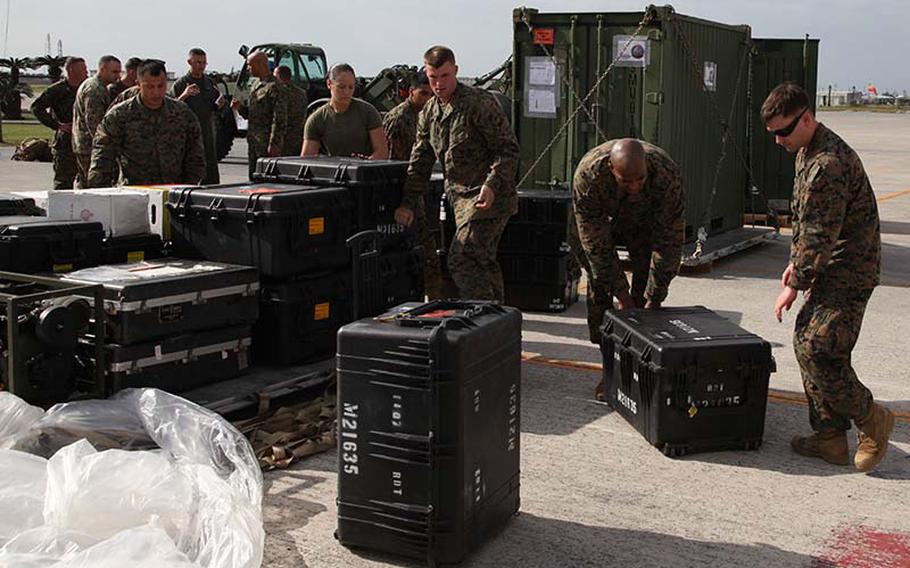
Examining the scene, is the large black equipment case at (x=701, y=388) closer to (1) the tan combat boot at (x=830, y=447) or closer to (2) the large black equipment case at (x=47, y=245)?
(1) the tan combat boot at (x=830, y=447)

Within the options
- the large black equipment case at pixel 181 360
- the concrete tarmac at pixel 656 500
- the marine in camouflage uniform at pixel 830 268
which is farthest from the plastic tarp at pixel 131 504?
the marine in camouflage uniform at pixel 830 268

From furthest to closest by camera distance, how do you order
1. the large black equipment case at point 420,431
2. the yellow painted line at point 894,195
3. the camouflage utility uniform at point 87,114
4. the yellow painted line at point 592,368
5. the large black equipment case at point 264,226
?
the yellow painted line at point 894,195 < the camouflage utility uniform at point 87,114 < the yellow painted line at point 592,368 < the large black equipment case at point 264,226 < the large black equipment case at point 420,431

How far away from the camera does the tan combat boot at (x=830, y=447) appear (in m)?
5.47

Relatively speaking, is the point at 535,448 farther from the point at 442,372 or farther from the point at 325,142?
the point at 325,142

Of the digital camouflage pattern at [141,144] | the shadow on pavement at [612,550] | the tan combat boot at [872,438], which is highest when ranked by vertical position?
the digital camouflage pattern at [141,144]

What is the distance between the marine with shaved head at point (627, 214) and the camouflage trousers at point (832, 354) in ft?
3.77

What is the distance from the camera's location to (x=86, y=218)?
667cm

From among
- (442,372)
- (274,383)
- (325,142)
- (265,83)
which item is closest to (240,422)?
(274,383)

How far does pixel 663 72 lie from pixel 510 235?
2.73 metres

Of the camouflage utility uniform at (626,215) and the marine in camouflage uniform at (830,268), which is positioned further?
the camouflage utility uniform at (626,215)

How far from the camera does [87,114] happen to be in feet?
34.5

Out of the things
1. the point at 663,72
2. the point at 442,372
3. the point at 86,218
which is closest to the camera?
the point at 442,372

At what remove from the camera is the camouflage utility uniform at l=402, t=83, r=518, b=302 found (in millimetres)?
6938

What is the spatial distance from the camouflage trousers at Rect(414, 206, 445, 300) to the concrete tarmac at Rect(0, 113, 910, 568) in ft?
4.45
